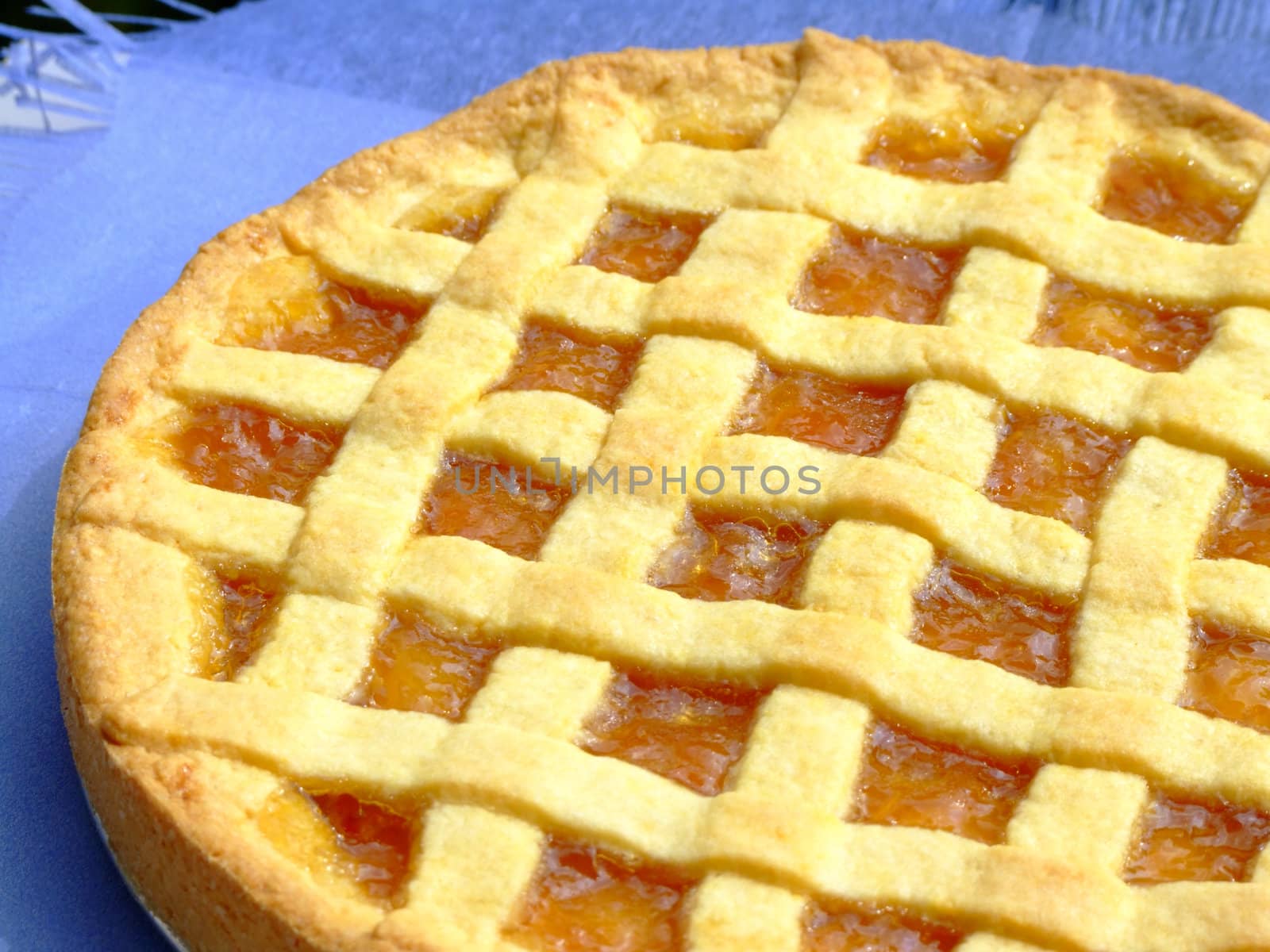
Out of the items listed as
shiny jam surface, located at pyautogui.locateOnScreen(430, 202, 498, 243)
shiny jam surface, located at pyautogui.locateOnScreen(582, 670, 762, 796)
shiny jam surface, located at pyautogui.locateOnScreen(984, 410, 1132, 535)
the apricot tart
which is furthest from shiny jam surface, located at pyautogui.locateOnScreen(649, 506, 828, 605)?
shiny jam surface, located at pyautogui.locateOnScreen(430, 202, 498, 243)

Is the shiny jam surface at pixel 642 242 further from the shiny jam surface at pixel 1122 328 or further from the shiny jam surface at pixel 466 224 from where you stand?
the shiny jam surface at pixel 1122 328

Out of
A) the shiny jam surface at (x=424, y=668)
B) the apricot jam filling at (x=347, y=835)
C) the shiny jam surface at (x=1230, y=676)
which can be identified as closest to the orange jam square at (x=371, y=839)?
the apricot jam filling at (x=347, y=835)

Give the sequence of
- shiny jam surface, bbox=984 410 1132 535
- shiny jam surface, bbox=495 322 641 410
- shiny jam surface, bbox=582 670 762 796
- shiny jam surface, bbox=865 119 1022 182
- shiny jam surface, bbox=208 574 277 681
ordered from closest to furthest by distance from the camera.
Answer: shiny jam surface, bbox=582 670 762 796, shiny jam surface, bbox=208 574 277 681, shiny jam surface, bbox=984 410 1132 535, shiny jam surface, bbox=495 322 641 410, shiny jam surface, bbox=865 119 1022 182

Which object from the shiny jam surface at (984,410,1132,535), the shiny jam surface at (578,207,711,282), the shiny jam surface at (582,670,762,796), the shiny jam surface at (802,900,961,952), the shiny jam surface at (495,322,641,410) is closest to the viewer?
the shiny jam surface at (802,900,961,952)

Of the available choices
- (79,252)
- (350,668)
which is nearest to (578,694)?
(350,668)

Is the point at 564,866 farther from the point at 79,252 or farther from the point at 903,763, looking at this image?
the point at 79,252

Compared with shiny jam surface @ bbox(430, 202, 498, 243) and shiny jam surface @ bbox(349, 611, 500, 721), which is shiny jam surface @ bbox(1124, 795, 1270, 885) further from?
shiny jam surface @ bbox(430, 202, 498, 243)

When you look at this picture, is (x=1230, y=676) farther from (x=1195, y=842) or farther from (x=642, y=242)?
(x=642, y=242)

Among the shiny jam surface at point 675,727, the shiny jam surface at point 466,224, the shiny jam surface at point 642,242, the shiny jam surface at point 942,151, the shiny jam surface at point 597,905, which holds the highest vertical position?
the shiny jam surface at point 942,151
